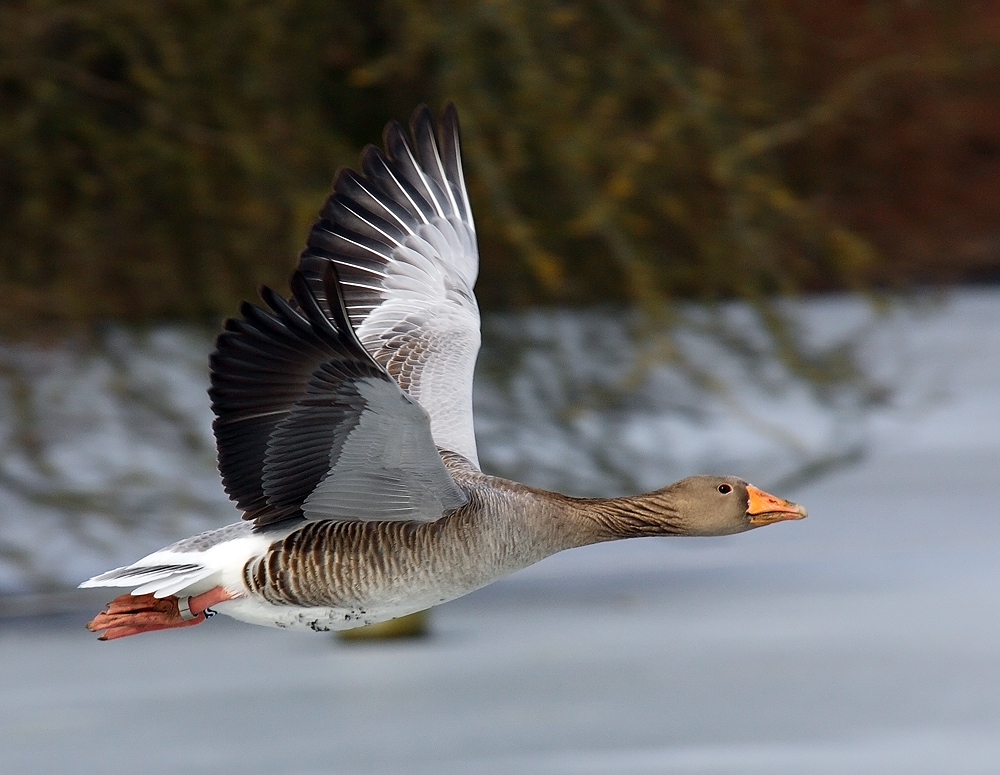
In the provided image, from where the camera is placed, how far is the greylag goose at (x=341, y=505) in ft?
12.2

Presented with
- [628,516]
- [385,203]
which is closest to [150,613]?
[628,516]

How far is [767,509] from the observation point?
4316mm

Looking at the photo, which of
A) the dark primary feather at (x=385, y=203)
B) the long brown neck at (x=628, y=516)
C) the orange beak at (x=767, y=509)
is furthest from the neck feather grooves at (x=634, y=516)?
the dark primary feather at (x=385, y=203)

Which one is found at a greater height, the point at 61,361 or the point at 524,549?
the point at 61,361

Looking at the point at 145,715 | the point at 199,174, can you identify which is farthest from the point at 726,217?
the point at 145,715

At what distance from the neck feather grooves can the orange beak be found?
228 millimetres

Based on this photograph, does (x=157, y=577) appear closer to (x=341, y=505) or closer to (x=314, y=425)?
(x=341, y=505)

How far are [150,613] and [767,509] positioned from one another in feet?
5.98

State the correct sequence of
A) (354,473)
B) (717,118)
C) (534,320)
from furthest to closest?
(534,320)
(717,118)
(354,473)

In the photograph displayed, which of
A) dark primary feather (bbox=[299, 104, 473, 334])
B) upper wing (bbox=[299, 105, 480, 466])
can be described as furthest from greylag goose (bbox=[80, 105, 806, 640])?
dark primary feather (bbox=[299, 104, 473, 334])

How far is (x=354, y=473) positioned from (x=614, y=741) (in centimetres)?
332

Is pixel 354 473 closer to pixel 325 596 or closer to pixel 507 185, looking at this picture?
pixel 325 596

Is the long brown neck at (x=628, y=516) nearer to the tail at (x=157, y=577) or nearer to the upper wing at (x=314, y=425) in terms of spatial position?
the upper wing at (x=314, y=425)

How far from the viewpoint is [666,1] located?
7.64m
